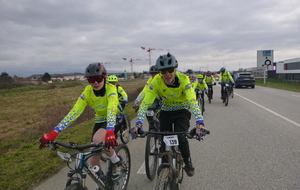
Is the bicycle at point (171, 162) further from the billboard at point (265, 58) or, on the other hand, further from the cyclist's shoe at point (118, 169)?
the billboard at point (265, 58)

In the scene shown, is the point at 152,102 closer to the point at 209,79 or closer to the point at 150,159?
the point at 150,159

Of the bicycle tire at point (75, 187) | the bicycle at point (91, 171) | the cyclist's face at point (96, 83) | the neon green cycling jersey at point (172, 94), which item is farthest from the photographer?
the neon green cycling jersey at point (172, 94)

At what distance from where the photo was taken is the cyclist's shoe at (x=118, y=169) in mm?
3396

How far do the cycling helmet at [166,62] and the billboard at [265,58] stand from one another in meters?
39.0

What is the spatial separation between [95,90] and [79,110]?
0.39 m

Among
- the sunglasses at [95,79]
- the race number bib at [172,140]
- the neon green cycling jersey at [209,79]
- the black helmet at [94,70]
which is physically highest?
the black helmet at [94,70]

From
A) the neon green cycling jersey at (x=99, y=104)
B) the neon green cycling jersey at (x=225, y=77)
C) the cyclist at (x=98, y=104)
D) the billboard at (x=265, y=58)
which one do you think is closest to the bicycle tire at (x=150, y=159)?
the cyclist at (x=98, y=104)

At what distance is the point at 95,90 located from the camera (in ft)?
11.8

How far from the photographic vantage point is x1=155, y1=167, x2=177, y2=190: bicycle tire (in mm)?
2678

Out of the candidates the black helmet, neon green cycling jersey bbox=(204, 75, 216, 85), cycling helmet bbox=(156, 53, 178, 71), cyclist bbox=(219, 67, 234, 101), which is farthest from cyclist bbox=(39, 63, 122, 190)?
cyclist bbox=(219, 67, 234, 101)

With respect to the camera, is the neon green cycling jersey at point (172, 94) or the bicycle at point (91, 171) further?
the neon green cycling jersey at point (172, 94)

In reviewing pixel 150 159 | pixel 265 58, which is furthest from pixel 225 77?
pixel 265 58

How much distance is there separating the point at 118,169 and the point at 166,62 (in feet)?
5.81

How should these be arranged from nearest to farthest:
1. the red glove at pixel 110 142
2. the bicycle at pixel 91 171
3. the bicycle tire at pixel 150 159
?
the bicycle at pixel 91 171 → the red glove at pixel 110 142 → the bicycle tire at pixel 150 159
